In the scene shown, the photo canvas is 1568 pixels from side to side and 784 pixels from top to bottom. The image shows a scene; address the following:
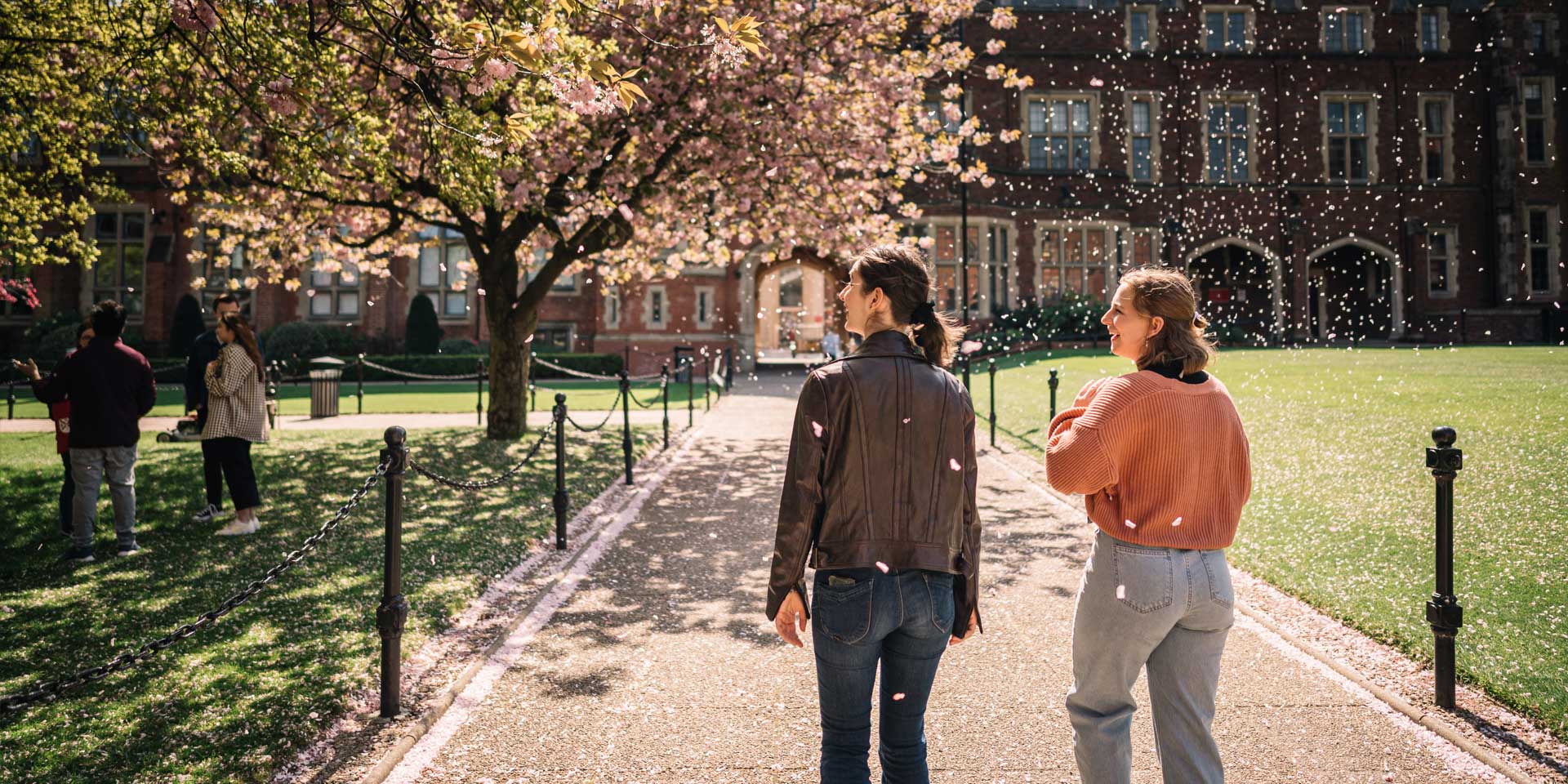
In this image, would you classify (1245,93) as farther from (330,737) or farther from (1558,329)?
(330,737)

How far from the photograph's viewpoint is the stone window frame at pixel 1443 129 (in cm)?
3344

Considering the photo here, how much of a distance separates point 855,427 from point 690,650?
2.78m

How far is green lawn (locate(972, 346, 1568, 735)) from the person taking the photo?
15.9 feet

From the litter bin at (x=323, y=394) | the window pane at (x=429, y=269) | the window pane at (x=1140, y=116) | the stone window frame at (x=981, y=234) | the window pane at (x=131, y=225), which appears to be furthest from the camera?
the window pane at (x=429, y=269)

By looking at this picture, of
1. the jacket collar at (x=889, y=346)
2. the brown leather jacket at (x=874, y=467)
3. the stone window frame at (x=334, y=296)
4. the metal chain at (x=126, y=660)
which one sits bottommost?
the metal chain at (x=126, y=660)

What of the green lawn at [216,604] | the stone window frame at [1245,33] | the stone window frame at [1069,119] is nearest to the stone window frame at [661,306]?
the stone window frame at [1069,119]

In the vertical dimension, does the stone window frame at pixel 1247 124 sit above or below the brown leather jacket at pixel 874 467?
above

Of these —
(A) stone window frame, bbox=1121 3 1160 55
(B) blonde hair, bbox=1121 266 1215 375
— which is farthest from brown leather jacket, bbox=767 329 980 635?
(A) stone window frame, bbox=1121 3 1160 55

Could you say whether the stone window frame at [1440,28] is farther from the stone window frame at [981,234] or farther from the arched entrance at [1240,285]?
the stone window frame at [981,234]

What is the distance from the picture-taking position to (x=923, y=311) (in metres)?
2.61

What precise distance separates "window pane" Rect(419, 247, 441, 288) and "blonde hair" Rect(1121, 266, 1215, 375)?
35.8 m

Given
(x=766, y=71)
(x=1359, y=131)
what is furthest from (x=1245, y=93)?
(x=766, y=71)

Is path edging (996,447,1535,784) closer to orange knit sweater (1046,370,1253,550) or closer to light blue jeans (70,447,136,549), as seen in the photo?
orange knit sweater (1046,370,1253,550)

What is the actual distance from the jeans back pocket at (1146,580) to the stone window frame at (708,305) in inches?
1185
